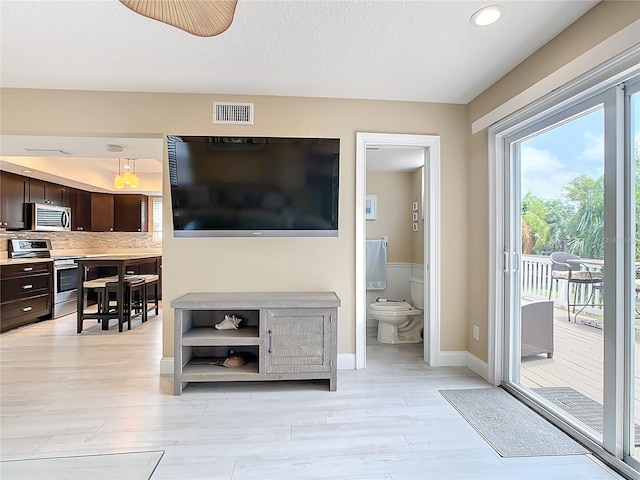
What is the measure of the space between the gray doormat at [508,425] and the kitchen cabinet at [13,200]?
5963mm

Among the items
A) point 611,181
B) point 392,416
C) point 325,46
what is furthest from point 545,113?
point 392,416

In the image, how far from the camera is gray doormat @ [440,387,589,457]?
74.1 inches

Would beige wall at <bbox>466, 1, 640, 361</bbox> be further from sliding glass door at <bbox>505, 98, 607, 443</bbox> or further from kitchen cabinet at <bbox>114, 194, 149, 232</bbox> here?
kitchen cabinet at <bbox>114, 194, 149, 232</bbox>

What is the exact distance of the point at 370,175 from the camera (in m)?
4.77

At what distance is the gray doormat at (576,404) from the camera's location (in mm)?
→ 1957

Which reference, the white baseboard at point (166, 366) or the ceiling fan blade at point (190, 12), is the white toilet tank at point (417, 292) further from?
the ceiling fan blade at point (190, 12)

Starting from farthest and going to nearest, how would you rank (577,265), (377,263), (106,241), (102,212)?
(106,241)
(102,212)
(377,263)
(577,265)

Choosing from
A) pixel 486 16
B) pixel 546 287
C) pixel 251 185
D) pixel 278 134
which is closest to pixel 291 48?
pixel 278 134

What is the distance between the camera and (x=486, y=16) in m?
1.91

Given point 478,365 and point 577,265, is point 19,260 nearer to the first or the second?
point 478,365

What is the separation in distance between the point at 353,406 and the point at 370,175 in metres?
3.17

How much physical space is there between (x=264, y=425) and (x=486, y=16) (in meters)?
2.69

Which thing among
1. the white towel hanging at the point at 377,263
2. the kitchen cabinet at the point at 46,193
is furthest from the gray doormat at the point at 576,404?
the kitchen cabinet at the point at 46,193

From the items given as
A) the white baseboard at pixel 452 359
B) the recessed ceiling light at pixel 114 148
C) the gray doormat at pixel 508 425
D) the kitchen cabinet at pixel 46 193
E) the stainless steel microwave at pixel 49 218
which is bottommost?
the gray doormat at pixel 508 425
